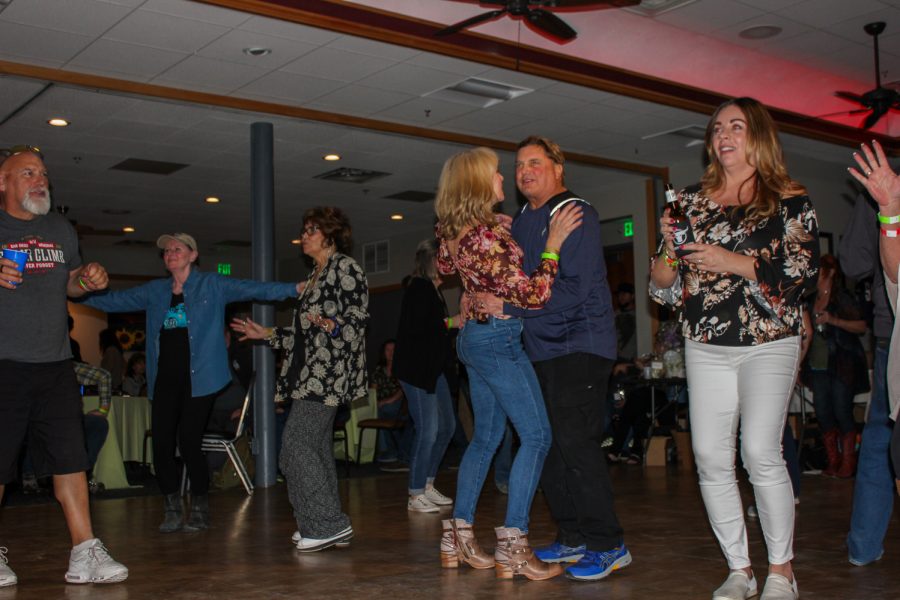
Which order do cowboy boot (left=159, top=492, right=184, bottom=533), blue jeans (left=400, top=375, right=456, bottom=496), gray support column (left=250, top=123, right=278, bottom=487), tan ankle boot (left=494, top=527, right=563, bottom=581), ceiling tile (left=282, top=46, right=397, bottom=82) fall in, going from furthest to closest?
gray support column (left=250, top=123, right=278, bottom=487), ceiling tile (left=282, top=46, right=397, bottom=82), blue jeans (left=400, top=375, right=456, bottom=496), cowboy boot (left=159, top=492, right=184, bottom=533), tan ankle boot (left=494, top=527, right=563, bottom=581)

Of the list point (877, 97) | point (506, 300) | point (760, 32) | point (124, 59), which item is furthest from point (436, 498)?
point (877, 97)

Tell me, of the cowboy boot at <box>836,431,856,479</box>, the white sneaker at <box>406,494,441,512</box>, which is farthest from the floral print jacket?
the cowboy boot at <box>836,431,856,479</box>

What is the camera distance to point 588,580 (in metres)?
3.32

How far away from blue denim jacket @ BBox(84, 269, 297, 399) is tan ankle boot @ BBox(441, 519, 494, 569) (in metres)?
1.67

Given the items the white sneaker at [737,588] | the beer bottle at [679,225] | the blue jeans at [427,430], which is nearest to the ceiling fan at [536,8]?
the blue jeans at [427,430]

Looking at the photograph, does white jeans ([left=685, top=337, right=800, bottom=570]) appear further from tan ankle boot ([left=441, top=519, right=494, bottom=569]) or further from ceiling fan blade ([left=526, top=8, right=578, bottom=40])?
ceiling fan blade ([left=526, top=8, right=578, bottom=40])

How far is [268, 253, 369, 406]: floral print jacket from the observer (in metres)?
4.14

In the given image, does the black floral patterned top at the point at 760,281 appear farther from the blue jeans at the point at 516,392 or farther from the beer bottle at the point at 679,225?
the blue jeans at the point at 516,392

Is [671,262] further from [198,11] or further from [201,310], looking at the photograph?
[198,11]

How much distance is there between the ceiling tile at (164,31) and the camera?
6.40 meters

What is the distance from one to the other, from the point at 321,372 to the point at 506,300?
1144 mm

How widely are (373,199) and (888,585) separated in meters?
10.6

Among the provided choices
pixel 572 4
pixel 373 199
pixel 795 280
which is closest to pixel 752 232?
pixel 795 280

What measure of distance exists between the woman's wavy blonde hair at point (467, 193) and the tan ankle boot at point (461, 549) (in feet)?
3.70
